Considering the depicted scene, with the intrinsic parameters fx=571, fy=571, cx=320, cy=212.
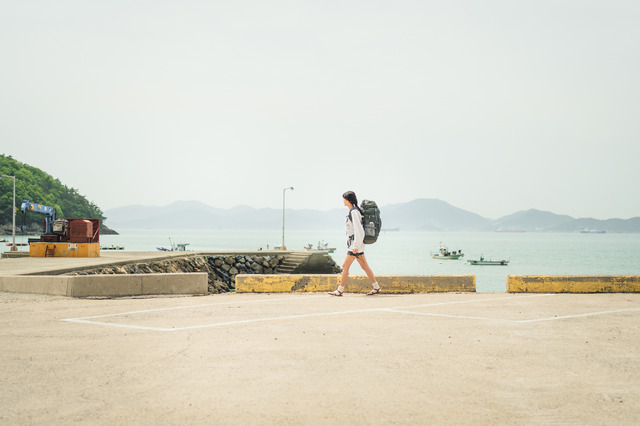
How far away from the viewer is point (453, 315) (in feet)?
31.0

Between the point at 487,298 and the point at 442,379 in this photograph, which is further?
the point at 487,298

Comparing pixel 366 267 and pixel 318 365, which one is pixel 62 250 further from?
pixel 318 365

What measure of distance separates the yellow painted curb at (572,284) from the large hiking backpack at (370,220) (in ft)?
12.4

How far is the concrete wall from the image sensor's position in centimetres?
1211

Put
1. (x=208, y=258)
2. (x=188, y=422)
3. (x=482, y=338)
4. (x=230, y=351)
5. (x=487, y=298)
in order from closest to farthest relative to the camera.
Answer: (x=188, y=422) < (x=230, y=351) < (x=482, y=338) < (x=487, y=298) < (x=208, y=258)

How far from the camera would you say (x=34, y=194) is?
14762cm

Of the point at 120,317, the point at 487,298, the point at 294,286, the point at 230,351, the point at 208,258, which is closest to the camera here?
the point at 230,351

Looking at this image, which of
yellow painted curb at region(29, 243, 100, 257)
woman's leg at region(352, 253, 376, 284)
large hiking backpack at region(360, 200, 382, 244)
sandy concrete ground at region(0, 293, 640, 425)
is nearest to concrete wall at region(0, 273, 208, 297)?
sandy concrete ground at region(0, 293, 640, 425)

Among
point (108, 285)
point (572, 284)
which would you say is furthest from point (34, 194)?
point (572, 284)

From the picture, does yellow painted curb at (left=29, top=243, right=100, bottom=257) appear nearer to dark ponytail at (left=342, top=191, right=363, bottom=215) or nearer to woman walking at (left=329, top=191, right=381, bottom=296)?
woman walking at (left=329, top=191, right=381, bottom=296)

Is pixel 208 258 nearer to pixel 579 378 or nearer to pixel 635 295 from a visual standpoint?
pixel 635 295

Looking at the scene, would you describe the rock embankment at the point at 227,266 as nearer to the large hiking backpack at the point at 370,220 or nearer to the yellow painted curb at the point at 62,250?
the yellow painted curb at the point at 62,250

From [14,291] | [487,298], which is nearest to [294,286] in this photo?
[487,298]

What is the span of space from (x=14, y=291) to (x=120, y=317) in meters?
5.40
